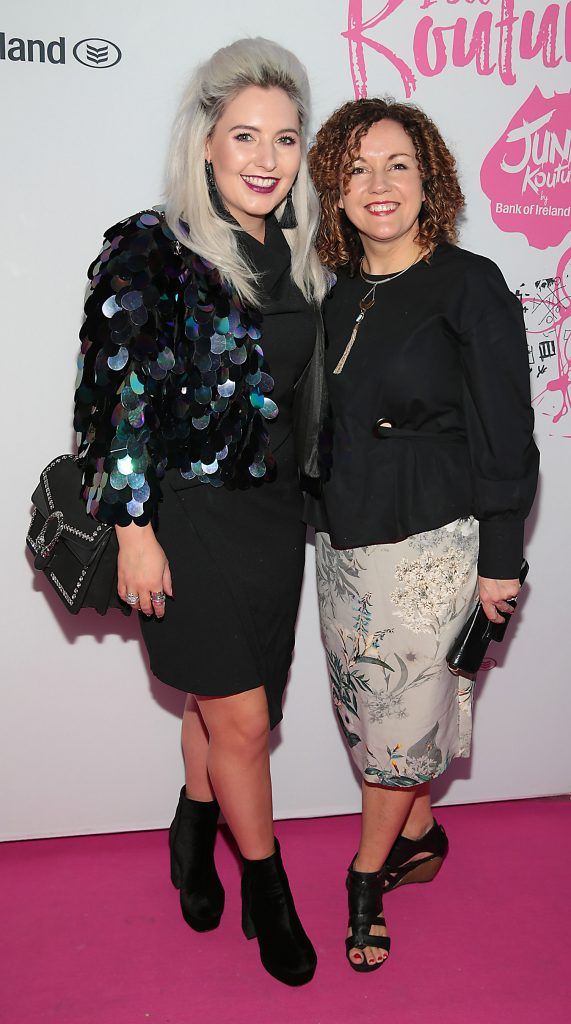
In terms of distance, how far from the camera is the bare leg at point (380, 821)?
2.05m

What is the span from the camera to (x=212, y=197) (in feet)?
5.70

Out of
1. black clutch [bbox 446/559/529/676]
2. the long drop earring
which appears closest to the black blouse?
black clutch [bbox 446/559/529/676]

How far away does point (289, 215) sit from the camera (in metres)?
1.88

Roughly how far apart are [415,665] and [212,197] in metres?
1.00

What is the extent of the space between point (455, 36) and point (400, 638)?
1.41 m

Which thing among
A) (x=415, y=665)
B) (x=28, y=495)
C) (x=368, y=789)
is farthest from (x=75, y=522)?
(x=368, y=789)

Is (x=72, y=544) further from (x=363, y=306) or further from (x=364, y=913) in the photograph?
(x=364, y=913)

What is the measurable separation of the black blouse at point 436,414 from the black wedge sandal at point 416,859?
81cm

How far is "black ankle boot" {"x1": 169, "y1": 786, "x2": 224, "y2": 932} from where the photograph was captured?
2.11m

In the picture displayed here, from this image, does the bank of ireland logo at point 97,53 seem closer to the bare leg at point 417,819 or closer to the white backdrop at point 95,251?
the white backdrop at point 95,251

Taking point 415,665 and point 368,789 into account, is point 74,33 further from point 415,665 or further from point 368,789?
point 368,789

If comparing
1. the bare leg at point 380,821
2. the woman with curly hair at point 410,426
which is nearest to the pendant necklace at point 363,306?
the woman with curly hair at point 410,426

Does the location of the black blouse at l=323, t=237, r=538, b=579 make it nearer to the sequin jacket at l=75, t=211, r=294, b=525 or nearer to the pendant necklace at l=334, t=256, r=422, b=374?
the pendant necklace at l=334, t=256, r=422, b=374

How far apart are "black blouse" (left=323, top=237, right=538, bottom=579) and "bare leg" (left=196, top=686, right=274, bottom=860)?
0.39 meters
